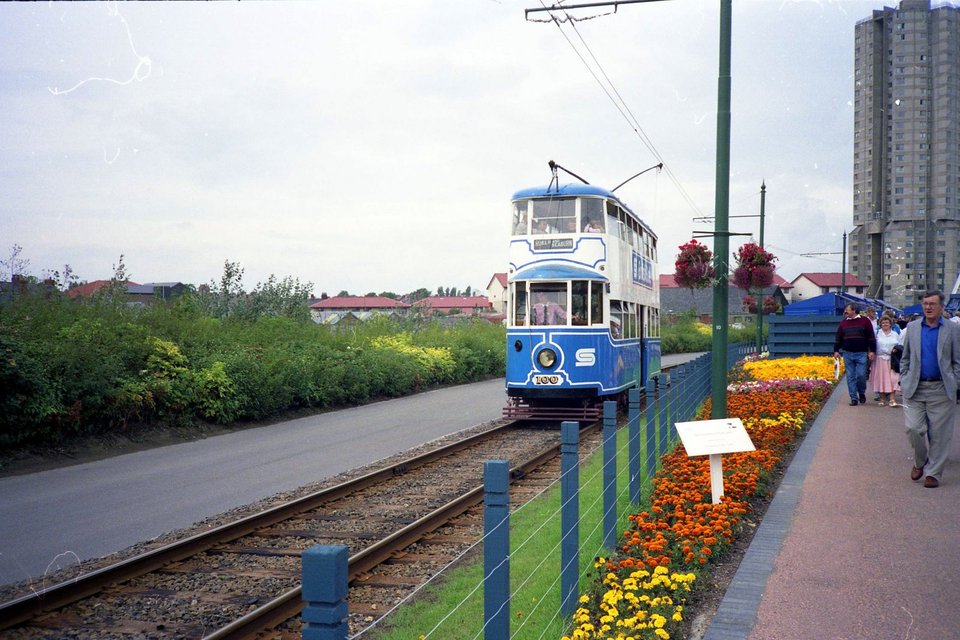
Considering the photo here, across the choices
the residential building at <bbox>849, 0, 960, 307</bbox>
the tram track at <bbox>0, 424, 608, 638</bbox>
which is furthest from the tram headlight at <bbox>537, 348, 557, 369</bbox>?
the residential building at <bbox>849, 0, 960, 307</bbox>

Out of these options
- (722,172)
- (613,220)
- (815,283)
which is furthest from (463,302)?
(722,172)

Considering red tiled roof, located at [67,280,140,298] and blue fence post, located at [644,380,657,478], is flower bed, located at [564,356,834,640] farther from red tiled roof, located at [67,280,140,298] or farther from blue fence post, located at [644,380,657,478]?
red tiled roof, located at [67,280,140,298]

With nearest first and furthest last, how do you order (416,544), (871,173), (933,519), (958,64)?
(933,519)
(416,544)
(958,64)
(871,173)

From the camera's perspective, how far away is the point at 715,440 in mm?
7789

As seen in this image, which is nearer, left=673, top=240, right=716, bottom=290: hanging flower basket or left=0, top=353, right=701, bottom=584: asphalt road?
left=0, top=353, right=701, bottom=584: asphalt road

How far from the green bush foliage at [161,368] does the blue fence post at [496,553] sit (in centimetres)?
990

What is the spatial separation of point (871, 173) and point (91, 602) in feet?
294

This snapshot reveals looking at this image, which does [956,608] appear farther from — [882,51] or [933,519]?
[882,51]

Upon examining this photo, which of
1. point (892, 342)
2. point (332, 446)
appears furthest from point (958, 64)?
point (332, 446)

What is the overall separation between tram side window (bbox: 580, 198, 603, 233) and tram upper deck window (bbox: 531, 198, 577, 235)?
0.15 metres

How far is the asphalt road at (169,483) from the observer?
8.28 m

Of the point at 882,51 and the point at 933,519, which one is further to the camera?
the point at 882,51

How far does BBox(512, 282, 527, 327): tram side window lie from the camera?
1672 centimetres

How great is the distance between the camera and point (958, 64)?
7931 centimetres
